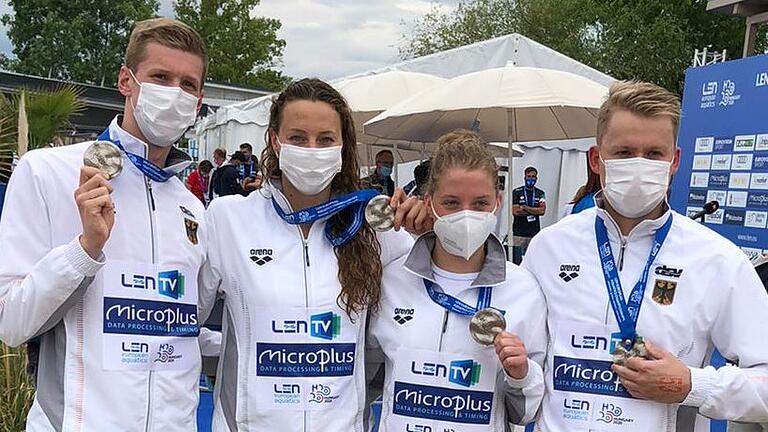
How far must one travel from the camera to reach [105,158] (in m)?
2.29

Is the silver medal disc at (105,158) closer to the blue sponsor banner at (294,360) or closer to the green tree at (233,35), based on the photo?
the blue sponsor banner at (294,360)

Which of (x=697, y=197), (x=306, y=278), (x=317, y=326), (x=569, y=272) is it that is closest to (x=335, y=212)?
(x=306, y=278)

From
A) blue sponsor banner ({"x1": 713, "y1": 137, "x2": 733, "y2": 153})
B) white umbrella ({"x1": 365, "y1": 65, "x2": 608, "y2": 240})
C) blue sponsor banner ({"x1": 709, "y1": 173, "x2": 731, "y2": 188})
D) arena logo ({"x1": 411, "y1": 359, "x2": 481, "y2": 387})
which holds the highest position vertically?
white umbrella ({"x1": 365, "y1": 65, "x2": 608, "y2": 240})

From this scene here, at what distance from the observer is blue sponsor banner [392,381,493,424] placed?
2.45 metres

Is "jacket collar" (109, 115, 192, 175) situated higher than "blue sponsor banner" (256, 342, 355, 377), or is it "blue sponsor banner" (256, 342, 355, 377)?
"jacket collar" (109, 115, 192, 175)

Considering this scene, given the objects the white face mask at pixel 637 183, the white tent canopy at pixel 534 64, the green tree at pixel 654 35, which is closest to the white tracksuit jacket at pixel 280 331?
the white face mask at pixel 637 183

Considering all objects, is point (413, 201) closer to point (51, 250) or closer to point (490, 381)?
point (490, 381)

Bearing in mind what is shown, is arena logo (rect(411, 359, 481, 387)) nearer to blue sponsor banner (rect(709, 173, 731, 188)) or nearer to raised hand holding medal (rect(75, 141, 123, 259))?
raised hand holding medal (rect(75, 141, 123, 259))

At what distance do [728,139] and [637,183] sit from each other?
4844 millimetres

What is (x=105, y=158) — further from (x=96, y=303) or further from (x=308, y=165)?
(x=308, y=165)

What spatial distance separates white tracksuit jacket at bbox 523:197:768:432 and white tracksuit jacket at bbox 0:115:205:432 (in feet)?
4.32

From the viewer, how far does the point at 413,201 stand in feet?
8.77

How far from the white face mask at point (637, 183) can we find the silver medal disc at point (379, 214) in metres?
0.79

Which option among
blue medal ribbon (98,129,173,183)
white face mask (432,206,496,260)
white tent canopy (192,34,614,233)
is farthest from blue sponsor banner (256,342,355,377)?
white tent canopy (192,34,614,233)
